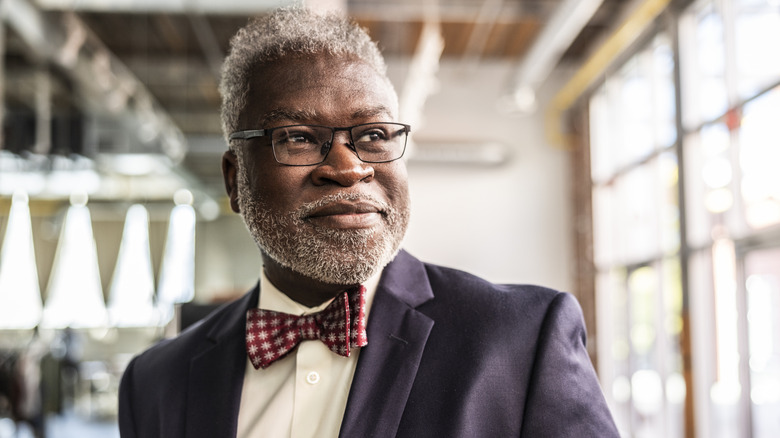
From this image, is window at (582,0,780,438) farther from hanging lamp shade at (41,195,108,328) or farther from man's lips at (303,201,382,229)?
hanging lamp shade at (41,195,108,328)

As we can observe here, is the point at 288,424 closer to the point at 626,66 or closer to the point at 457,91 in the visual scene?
the point at 626,66

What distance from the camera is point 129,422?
139cm

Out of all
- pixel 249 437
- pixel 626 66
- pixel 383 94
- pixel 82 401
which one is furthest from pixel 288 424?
pixel 82 401

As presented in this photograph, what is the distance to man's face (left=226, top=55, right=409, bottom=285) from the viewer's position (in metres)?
1.18

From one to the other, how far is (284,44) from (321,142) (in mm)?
200

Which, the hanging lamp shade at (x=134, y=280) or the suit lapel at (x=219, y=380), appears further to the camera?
the hanging lamp shade at (x=134, y=280)

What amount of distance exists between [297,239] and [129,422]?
49 cm

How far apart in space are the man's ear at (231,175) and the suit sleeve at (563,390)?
0.57 metres

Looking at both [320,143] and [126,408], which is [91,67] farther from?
[320,143]

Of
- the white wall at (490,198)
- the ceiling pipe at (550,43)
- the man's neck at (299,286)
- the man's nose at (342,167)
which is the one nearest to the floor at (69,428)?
the white wall at (490,198)

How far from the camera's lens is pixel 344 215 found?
117 centimetres

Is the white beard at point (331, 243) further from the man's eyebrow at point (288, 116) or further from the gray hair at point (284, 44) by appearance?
the gray hair at point (284, 44)

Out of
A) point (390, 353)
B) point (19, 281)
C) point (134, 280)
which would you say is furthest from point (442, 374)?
point (19, 281)

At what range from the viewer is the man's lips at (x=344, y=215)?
1.17 m
